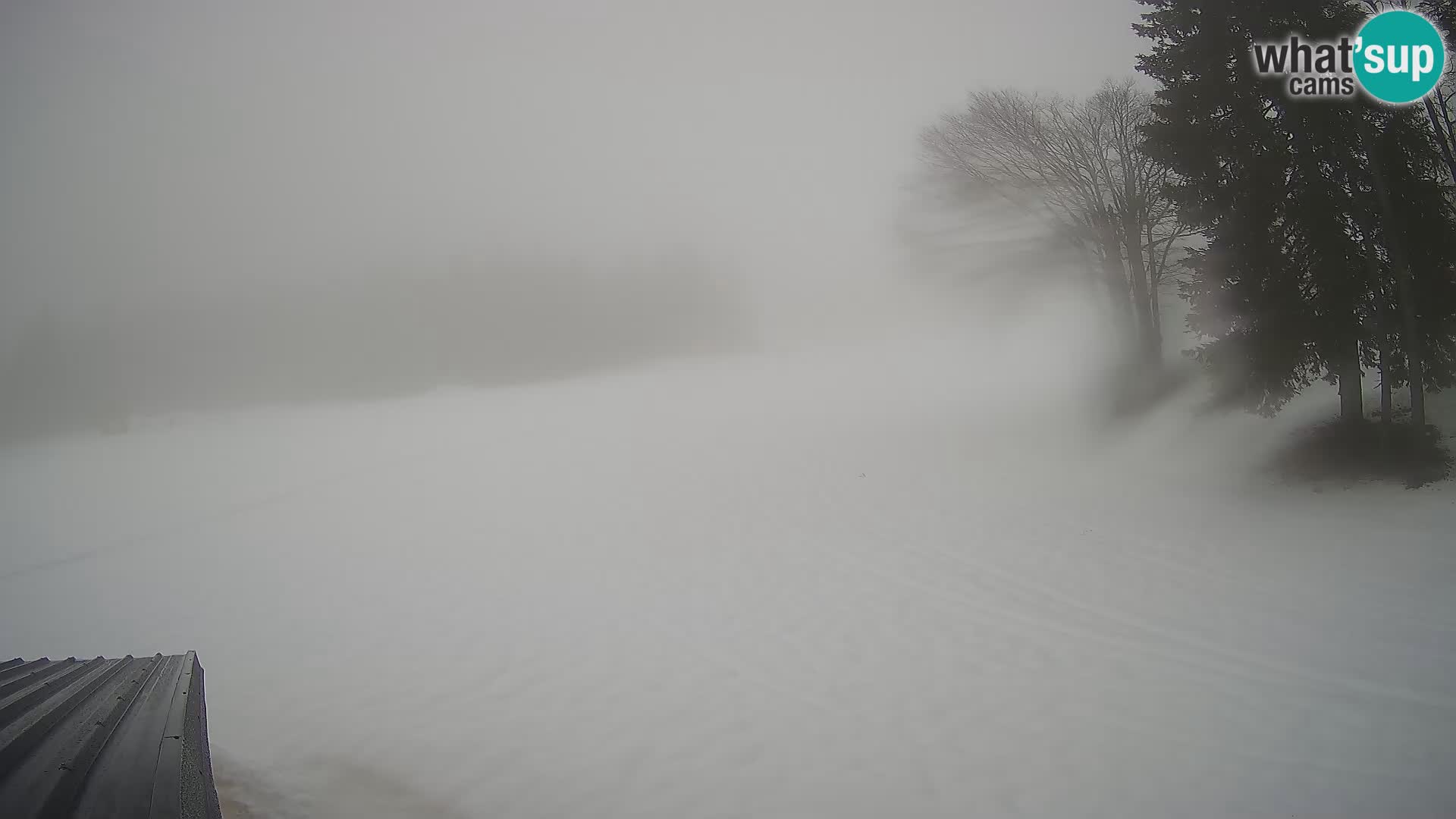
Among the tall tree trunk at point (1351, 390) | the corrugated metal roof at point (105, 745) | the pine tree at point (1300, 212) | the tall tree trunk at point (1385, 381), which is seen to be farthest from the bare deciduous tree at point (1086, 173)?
the corrugated metal roof at point (105, 745)

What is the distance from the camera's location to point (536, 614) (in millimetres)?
8359

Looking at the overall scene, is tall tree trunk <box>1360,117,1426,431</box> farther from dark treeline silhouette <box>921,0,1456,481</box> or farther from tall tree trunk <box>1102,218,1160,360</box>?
tall tree trunk <box>1102,218,1160,360</box>

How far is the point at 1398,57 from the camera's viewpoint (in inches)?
317

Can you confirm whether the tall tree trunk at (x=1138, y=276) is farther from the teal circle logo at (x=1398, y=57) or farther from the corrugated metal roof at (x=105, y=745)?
the corrugated metal roof at (x=105, y=745)

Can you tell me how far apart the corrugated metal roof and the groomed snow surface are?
1.56 m

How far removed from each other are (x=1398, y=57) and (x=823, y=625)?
10550 millimetres

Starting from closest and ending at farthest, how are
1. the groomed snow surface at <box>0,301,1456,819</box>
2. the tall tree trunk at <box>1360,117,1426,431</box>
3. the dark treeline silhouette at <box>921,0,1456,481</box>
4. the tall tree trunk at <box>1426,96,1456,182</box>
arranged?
1. the groomed snow surface at <box>0,301,1456,819</box>
2. the tall tree trunk at <box>1360,117,1426,431</box>
3. the dark treeline silhouette at <box>921,0,1456,481</box>
4. the tall tree trunk at <box>1426,96,1456,182</box>

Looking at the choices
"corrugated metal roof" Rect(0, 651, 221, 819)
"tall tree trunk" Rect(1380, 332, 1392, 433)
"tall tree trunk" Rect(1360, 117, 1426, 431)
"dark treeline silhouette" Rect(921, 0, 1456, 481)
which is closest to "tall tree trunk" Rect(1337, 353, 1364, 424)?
"dark treeline silhouette" Rect(921, 0, 1456, 481)

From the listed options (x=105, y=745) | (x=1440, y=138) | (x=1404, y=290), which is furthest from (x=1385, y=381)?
(x=105, y=745)

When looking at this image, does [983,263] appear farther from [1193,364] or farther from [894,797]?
[894,797]

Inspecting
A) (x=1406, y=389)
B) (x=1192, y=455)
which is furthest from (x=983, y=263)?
(x=1406, y=389)

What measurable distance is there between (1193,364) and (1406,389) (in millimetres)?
3314

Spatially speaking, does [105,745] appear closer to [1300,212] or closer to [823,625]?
[823,625]

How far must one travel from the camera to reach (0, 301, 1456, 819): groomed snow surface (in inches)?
178
